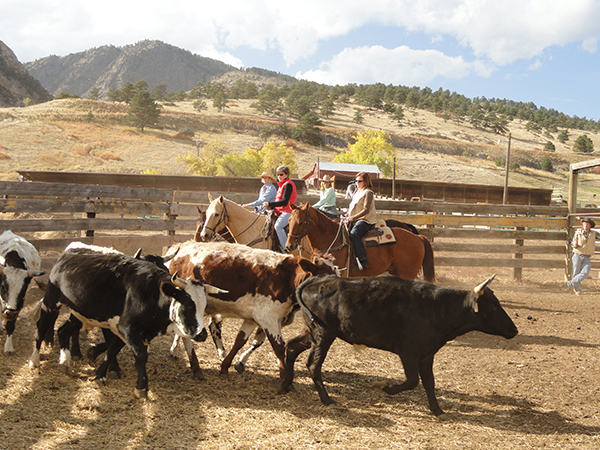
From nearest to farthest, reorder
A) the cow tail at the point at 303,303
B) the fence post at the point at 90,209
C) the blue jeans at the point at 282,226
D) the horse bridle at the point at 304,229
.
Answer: the cow tail at the point at 303,303, the horse bridle at the point at 304,229, the blue jeans at the point at 282,226, the fence post at the point at 90,209

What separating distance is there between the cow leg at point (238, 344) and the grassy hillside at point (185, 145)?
43564mm

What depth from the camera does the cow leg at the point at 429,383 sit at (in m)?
4.61

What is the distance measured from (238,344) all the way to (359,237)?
330 cm

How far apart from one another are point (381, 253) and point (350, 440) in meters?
4.72

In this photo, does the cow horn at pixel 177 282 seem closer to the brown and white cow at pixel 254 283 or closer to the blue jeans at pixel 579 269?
the brown and white cow at pixel 254 283

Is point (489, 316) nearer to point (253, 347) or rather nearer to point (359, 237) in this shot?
point (253, 347)

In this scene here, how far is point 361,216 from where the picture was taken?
312 inches

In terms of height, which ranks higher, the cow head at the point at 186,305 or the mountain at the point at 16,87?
the mountain at the point at 16,87

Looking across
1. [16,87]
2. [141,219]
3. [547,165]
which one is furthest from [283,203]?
[16,87]

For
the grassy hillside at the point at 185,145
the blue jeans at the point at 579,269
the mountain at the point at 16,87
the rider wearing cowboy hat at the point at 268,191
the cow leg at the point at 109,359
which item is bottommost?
the cow leg at the point at 109,359

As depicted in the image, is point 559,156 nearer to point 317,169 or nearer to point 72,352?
point 317,169

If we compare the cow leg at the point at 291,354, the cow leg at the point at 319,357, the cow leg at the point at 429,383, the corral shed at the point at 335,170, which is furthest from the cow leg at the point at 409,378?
the corral shed at the point at 335,170

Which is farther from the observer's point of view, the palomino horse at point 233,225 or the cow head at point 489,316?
the palomino horse at point 233,225

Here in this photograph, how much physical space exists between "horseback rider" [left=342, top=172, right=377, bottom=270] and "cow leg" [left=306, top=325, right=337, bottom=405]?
3265mm
